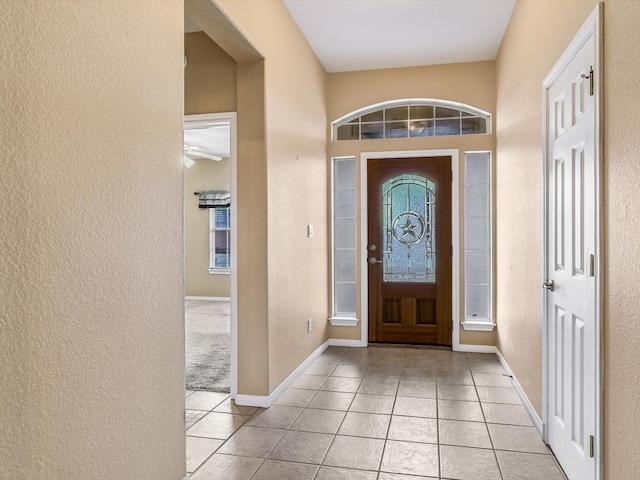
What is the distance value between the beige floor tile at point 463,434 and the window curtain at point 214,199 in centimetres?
625

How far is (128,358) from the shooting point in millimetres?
1688

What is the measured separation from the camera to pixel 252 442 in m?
2.59

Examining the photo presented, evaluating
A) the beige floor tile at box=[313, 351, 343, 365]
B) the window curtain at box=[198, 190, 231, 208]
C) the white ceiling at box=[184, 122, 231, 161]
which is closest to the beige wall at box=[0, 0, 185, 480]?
the beige floor tile at box=[313, 351, 343, 365]

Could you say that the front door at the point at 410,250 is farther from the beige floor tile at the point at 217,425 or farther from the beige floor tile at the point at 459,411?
the beige floor tile at the point at 217,425

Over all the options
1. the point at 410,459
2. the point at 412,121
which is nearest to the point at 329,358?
the point at 410,459

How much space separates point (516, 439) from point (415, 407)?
0.68m

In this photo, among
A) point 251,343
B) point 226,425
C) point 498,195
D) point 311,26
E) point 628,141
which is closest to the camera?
point 628,141

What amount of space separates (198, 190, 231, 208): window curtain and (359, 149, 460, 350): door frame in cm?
403

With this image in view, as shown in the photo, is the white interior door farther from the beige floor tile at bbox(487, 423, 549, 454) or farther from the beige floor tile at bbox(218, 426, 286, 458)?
the beige floor tile at bbox(218, 426, 286, 458)

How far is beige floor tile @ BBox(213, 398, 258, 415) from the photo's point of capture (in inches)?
120

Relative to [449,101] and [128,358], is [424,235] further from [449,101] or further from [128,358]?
[128,358]

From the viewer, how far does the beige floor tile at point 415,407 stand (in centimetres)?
297

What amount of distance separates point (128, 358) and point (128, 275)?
0.31 meters

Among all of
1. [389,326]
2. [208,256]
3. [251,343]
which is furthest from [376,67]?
[208,256]
